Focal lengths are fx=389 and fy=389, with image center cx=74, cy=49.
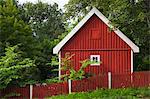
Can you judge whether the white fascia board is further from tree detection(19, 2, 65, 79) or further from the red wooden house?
tree detection(19, 2, 65, 79)

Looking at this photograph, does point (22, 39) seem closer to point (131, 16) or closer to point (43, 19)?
point (131, 16)

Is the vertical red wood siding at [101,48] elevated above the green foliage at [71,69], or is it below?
above

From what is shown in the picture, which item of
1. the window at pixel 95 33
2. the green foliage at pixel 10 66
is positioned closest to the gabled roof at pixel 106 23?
the window at pixel 95 33

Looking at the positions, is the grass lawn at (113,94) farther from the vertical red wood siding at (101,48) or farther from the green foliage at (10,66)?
the vertical red wood siding at (101,48)

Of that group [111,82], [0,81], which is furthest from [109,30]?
[0,81]

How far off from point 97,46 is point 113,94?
626cm

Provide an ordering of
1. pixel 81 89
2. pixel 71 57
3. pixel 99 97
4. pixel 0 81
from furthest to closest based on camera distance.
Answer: pixel 71 57
pixel 81 89
pixel 0 81
pixel 99 97

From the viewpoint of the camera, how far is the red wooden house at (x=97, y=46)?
23.9 metres

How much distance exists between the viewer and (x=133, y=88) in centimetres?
2020

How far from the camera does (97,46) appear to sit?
24.2m

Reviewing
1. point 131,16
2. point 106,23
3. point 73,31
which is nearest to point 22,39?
point 73,31

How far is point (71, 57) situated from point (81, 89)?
12.1 feet

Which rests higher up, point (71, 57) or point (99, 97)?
point (71, 57)

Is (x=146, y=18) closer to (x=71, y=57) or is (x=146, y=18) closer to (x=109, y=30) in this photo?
(x=109, y=30)
